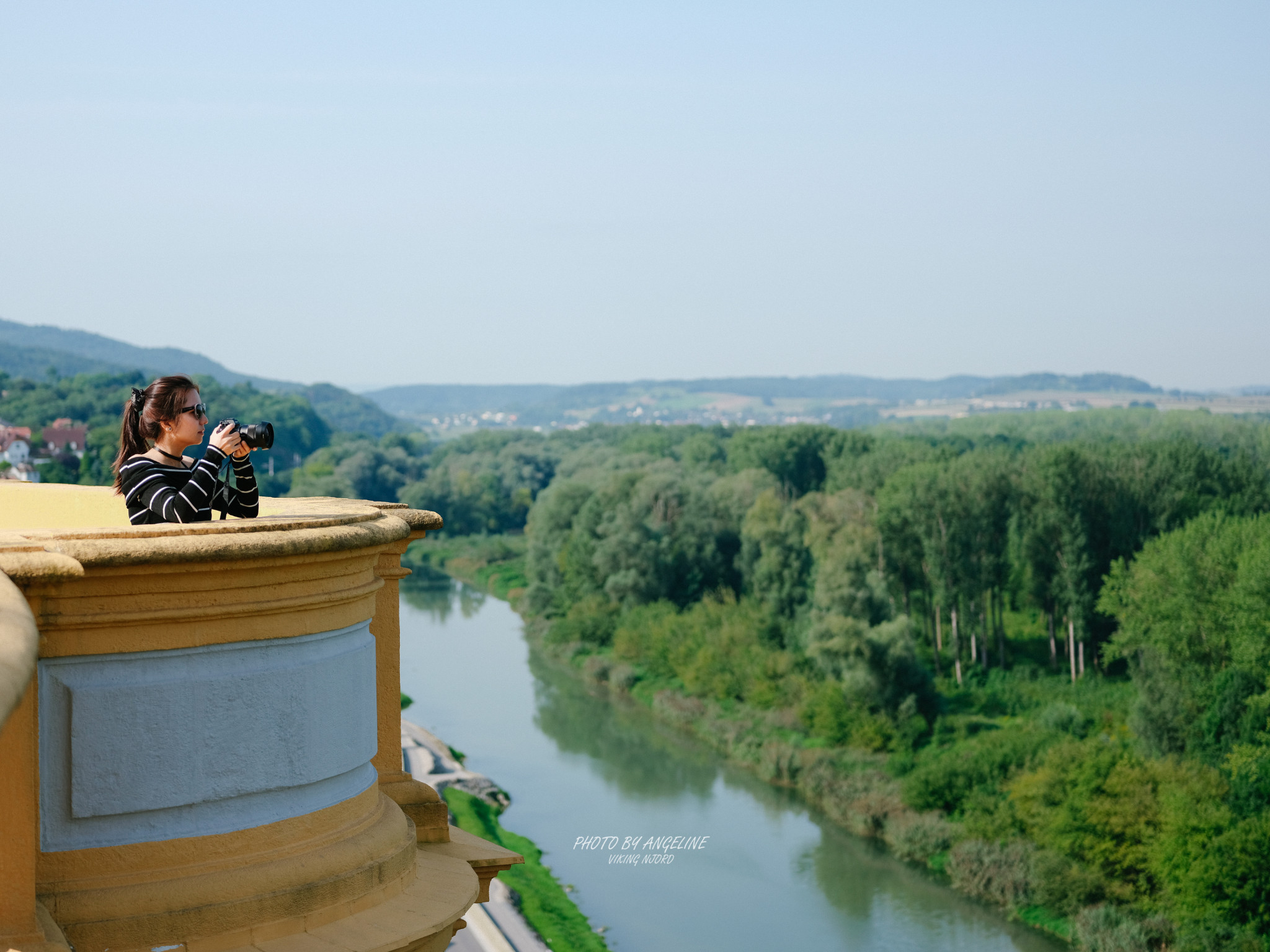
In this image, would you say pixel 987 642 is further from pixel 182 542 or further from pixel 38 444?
pixel 38 444

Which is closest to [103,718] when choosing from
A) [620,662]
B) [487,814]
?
[487,814]

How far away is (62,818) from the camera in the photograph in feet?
8.67

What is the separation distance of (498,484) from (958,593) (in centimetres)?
4350

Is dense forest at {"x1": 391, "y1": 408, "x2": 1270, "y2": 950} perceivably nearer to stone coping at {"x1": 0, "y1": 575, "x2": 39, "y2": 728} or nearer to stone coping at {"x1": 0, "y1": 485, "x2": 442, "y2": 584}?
stone coping at {"x1": 0, "y1": 485, "x2": 442, "y2": 584}

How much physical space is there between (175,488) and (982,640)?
99.1 feet

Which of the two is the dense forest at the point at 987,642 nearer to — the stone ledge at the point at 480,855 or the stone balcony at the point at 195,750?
the stone ledge at the point at 480,855

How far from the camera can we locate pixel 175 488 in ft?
10.5

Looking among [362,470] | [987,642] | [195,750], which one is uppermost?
[195,750]

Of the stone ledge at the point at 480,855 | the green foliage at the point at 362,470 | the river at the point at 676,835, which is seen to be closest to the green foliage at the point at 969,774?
the river at the point at 676,835

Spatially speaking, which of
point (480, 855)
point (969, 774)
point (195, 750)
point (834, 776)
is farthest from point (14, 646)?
point (834, 776)

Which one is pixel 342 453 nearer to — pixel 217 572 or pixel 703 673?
pixel 703 673

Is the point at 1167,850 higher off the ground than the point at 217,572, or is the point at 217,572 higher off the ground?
the point at 217,572

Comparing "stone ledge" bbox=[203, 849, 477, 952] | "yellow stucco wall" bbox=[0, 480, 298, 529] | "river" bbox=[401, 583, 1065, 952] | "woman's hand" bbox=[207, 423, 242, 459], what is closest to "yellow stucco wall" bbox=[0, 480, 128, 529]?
"yellow stucco wall" bbox=[0, 480, 298, 529]

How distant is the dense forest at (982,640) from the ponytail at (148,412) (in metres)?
17.2
